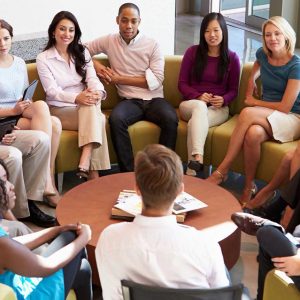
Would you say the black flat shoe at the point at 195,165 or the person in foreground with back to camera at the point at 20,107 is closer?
the person in foreground with back to camera at the point at 20,107

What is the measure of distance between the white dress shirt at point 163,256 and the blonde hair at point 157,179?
6cm

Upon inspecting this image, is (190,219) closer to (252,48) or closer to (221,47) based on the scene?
(221,47)

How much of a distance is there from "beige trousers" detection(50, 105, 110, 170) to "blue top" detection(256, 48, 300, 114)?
1175 millimetres

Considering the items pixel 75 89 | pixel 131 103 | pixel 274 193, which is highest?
pixel 75 89

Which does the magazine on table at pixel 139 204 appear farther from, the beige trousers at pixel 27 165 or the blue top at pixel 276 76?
the blue top at pixel 276 76

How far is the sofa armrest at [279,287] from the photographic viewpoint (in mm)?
2400

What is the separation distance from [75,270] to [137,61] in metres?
2.47

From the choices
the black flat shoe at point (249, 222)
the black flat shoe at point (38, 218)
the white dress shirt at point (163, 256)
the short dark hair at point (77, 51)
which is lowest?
the black flat shoe at point (38, 218)

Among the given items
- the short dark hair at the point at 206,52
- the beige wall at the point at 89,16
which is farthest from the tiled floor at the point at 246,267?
the beige wall at the point at 89,16

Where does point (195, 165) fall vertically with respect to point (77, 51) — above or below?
below

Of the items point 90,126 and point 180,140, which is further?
point 180,140

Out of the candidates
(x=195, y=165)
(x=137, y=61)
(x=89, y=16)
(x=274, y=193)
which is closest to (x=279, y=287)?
(x=274, y=193)

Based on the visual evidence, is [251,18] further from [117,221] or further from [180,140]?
[117,221]

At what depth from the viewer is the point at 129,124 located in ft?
14.5
